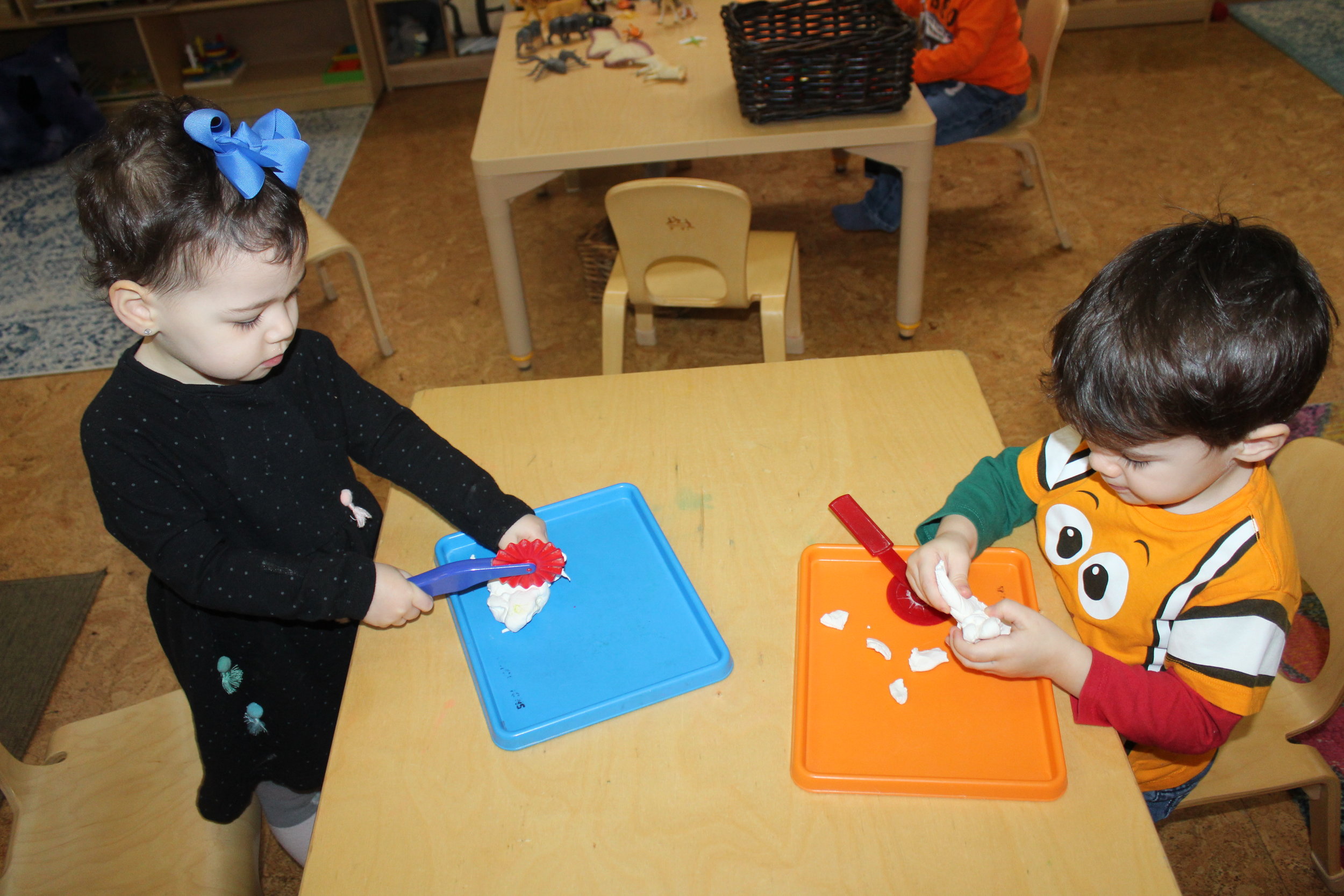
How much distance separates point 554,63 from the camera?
2.18 meters

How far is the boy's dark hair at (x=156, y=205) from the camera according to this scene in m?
0.77

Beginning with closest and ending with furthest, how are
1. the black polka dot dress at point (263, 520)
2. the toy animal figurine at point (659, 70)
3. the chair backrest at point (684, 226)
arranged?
1. the black polka dot dress at point (263, 520)
2. the chair backrest at point (684, 226)
3. the toy animal figurine at point (659, 70)

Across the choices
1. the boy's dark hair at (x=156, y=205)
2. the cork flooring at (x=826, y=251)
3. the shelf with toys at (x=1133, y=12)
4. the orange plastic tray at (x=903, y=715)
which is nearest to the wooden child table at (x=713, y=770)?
the orange plastic tray at (x=903, y=715)

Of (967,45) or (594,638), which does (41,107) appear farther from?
(594,638)

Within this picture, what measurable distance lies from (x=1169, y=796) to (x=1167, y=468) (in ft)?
1.57

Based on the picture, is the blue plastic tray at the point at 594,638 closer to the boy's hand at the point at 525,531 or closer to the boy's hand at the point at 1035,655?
the boy's hand at the point at 525,531

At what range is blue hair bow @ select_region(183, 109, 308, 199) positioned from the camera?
2.54 feet

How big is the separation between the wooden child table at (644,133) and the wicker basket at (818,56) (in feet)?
0.13

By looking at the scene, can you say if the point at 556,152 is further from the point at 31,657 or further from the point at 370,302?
the point at 31,657

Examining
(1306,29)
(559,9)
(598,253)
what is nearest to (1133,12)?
(1306,29)

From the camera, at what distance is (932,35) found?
253 cm

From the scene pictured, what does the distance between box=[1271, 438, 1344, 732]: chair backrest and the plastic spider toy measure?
1.73m

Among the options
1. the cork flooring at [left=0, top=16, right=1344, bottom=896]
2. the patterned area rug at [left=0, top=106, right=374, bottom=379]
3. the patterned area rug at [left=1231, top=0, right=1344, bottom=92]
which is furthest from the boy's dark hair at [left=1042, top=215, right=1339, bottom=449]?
the patterned area rug at [left=1231, top=0, right=1344, bottom=92]

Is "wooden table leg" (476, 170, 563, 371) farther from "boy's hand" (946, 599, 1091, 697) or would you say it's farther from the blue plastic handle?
A: "boy's hand" (946, 599, 1091, 697)
